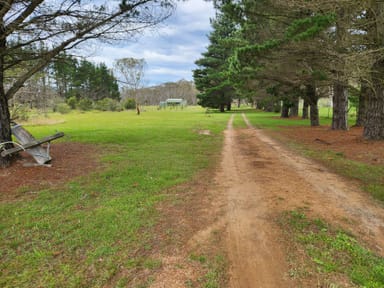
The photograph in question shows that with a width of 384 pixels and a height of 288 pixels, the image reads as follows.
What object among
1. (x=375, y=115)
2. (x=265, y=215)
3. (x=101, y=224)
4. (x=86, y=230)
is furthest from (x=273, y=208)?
(x=375, y=115)

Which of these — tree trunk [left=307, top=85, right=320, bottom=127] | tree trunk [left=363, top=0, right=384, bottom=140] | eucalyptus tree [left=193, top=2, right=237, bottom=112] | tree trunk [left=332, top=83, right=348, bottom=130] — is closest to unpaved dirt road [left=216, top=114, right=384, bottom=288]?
tree trunk [left=363, top=0, right=384, bottom=140]

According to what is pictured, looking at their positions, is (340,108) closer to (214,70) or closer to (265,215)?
(265,215)

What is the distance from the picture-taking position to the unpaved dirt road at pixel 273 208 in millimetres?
2445

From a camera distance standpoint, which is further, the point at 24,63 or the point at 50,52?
the point at 24,63

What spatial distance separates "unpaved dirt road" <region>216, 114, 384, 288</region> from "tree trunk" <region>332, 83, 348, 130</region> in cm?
813

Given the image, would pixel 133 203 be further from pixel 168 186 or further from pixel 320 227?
pixel 320 227

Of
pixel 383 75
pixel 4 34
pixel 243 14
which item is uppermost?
pixel 243 14

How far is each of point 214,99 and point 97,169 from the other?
108ft

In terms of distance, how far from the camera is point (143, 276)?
7.64ft

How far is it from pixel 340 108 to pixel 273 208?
1190 centimetres

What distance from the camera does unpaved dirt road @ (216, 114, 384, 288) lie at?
2.45 meters

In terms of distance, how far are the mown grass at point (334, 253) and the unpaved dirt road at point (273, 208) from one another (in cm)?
22

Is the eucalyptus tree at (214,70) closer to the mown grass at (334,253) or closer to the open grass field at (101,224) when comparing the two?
the open grass field at (101,224)

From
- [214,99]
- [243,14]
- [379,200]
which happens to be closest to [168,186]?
[379,200]
